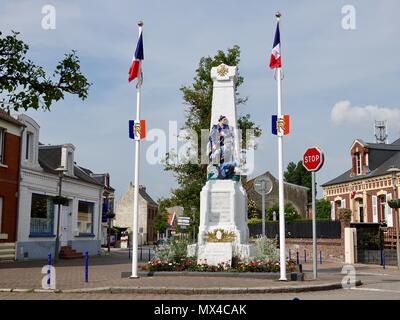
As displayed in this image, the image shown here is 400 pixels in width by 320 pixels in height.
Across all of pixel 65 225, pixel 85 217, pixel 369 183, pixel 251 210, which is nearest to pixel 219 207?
pixel 65 225

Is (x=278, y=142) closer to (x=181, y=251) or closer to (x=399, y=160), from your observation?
(x=181, y=251)

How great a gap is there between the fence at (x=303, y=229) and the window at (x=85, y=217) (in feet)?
43.4

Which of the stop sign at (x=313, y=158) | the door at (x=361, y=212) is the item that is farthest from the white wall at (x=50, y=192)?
the door at (x=361, y=212)

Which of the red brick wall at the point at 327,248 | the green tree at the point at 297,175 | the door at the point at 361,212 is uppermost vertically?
the green tree at the point at 297,175

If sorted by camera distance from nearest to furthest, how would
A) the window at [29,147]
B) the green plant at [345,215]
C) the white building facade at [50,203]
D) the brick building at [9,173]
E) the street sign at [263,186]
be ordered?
the street sign at [263,186] → the brick building at [9,173] → the white building facade at [50,203] → the window at [29,147] → the green plant at [345,215]

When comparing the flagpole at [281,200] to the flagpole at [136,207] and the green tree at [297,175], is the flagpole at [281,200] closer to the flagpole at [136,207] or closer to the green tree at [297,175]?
the flagpole at [136,207]

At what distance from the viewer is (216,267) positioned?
618 inches

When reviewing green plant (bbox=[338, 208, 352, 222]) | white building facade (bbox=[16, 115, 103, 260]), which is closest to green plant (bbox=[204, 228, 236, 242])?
white building facade (bbox=[16, 115, 103, 260])

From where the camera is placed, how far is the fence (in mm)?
30361

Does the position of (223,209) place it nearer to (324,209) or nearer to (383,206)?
(383,206)

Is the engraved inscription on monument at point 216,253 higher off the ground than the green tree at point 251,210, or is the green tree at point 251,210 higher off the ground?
the green tree at point 251,210

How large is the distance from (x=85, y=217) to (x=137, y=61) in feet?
67.4

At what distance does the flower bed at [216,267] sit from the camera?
49.8 feet
